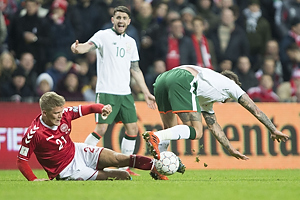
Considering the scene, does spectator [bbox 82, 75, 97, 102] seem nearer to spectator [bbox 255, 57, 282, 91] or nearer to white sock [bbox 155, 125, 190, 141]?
spectator [bbox 255, 57, 282, 91]

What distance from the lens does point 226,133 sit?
1155 cm

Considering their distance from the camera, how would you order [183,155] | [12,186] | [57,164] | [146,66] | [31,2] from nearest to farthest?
[12,186] → [57,164] → [183,155] → [31,2] → [146,66]

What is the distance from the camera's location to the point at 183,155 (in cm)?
1129

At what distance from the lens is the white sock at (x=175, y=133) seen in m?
7.11

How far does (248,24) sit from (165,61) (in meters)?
2.83

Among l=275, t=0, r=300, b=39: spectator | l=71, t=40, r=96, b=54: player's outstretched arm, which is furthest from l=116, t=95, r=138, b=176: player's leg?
l=275, t=0, r=300, b=39: spectator

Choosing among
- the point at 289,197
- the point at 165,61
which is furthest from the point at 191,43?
the point at 289,197

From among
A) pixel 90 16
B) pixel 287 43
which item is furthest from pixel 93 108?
pixel 287 43

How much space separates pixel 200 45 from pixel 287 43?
8.62 ft

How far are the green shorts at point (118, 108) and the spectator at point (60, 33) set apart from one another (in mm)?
4088

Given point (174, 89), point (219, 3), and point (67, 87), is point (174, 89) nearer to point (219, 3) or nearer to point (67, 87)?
point (67, 87)

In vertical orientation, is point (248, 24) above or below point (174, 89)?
above

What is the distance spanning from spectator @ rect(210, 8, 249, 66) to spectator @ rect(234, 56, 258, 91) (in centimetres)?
59

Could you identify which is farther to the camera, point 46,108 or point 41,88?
point 41,88
